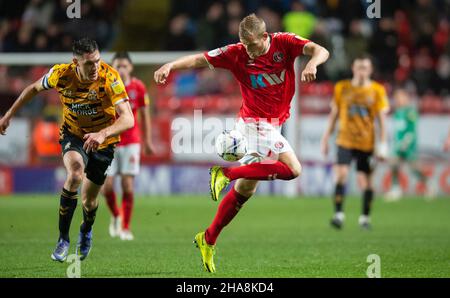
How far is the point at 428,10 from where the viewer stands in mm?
21812

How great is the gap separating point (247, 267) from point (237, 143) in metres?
1.18

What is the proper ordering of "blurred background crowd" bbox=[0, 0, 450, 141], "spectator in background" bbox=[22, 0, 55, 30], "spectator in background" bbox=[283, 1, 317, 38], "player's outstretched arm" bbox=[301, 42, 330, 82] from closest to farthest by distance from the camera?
"player's outstretched arm" bbox=[301, 42, 330, 82] < "blurred background crowd" bbox=[0, 0, 450, 141] < "spectator in background" bbox=[283, 1, 317, 38] < "spectator in background" bbox=[22, 0, 55, 30]

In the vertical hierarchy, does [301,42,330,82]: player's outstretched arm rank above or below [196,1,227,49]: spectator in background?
below

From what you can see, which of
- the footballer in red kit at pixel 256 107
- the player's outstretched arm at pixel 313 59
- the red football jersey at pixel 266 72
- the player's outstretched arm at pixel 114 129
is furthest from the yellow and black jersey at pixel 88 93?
the player's outstretched arm at pixel 313 59

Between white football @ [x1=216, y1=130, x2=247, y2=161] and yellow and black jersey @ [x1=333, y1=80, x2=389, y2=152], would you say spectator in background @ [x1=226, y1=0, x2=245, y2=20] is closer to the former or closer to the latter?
yellow and black jersey @ [x1=333, y1=80, x2=389, y2=152]

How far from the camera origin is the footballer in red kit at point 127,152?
38.0 ft

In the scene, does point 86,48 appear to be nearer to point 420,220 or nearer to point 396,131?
point 420,220

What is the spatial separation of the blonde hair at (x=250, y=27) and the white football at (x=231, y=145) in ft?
3.08

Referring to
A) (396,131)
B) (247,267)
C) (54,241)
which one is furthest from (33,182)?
(247,267)

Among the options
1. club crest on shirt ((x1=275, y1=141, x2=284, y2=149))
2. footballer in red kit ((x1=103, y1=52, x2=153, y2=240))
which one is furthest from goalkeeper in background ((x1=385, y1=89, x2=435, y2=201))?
club crest on shirt ((x1=275, y1=141, x2=284, y2=149))

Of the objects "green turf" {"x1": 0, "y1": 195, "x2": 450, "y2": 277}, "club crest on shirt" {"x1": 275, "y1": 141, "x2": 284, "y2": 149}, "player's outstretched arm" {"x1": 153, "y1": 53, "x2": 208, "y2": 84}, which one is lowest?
"green turf" {"x1": 0, "y1": 195, "x2": 450, "y2": 277}

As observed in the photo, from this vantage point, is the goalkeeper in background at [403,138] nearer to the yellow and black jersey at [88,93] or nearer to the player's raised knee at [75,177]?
the yellow and black jersey at [88,93]

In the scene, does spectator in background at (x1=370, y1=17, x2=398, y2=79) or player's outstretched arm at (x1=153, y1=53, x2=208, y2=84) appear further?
spectator in background at (x1=370, y1=17, x2=398, y2=79)

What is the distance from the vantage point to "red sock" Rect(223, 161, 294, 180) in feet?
27.7
